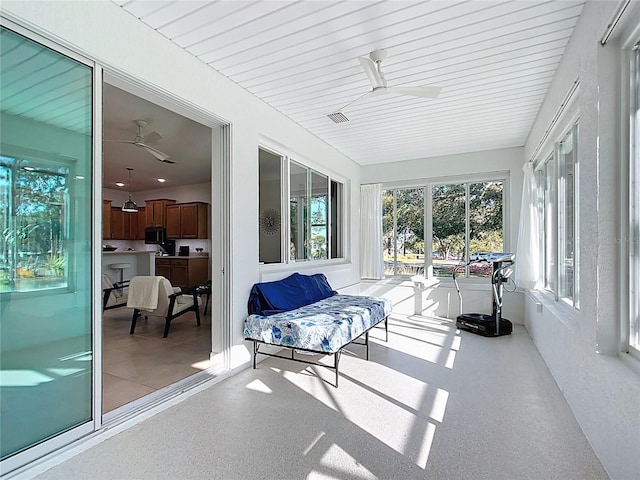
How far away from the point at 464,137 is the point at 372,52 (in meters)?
2.72

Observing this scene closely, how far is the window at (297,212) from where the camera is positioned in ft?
13.5

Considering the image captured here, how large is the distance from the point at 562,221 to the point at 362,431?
2696 mm

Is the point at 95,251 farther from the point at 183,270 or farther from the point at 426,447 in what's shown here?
the point at 183,270

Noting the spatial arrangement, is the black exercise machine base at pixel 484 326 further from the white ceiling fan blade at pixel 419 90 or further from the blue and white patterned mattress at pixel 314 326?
the white ceiling fan blade at pixel 419 90

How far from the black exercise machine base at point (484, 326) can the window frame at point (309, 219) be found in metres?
2.15

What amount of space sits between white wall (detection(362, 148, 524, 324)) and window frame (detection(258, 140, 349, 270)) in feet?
3.06

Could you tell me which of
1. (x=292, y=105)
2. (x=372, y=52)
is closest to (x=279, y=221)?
(x=292, y=105)

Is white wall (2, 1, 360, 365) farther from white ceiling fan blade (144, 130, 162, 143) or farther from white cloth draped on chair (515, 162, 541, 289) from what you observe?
white cloth draped on chair (515, 162, 541, 289)

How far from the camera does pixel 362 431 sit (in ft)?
7.14

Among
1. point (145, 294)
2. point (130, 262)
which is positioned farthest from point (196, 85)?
point (130, 262)

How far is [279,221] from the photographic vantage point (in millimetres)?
4238

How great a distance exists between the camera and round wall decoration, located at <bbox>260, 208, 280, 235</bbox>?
4.00m

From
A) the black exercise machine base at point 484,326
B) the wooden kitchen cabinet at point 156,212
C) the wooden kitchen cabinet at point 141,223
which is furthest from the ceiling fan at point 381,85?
the wooden kitchen cabinet at point 141,223

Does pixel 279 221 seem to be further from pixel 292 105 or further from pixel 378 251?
pixel 378 251
